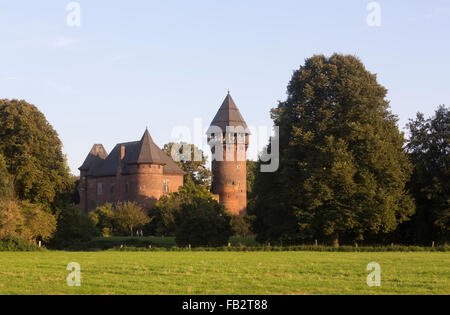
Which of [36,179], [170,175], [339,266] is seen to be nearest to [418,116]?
[339,266]

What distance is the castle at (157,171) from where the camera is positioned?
3206 inches

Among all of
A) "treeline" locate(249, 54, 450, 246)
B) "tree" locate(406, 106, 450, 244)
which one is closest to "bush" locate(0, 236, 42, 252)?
"treeline" locate(249, 54, 450, 246)

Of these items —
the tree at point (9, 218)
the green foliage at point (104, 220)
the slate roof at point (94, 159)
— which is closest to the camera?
the tree at point (9, 218)

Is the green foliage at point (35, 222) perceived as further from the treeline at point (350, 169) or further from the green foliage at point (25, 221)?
the treeline at point (350, 169)

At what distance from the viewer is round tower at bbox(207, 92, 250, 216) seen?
283 feet

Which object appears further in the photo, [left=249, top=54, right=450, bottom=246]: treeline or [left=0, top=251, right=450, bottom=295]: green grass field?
[left=249, top=54, right=450, bottom=246]: treeline

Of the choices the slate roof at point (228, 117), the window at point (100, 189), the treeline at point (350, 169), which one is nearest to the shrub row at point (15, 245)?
the treeline at point (350, 169)

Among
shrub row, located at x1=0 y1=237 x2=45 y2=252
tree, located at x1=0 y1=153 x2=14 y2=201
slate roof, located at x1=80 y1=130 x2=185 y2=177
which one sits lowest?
shrub row, located at x1=0 y1=237 x2=45 y2=252

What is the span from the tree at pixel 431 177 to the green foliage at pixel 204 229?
1257cm

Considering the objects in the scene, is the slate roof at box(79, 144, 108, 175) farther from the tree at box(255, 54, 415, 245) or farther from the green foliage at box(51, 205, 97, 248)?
the tree at box(255, 54, 415, 245)

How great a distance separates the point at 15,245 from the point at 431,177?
26.4m

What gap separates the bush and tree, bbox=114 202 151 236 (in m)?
31.0

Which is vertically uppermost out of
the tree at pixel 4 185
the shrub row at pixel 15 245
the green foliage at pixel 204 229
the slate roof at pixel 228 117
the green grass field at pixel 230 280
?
the slate roof at pixel 228 117
